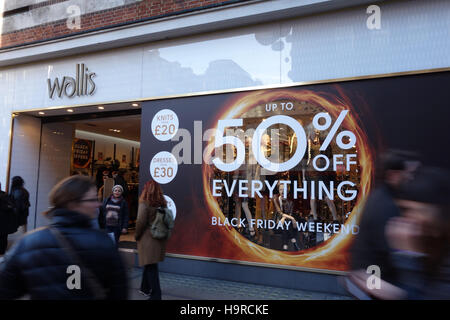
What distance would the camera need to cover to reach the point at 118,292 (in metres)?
2.08

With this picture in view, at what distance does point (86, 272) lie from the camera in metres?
2.03

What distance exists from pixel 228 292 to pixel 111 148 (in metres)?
9.56

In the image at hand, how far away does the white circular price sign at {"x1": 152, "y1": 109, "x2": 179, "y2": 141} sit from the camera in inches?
297

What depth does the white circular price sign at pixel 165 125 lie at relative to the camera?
7.55 meters

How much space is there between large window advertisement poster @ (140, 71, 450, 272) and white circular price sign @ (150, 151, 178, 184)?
0.07 feet

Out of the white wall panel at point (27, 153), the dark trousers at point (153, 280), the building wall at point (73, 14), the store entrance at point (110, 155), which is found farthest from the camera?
the store entrance at point (110, 155)

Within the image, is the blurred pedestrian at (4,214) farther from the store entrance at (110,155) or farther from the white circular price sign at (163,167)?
the white circular price sign at (163,167)

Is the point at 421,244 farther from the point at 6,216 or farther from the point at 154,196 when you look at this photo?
the point at 6,216

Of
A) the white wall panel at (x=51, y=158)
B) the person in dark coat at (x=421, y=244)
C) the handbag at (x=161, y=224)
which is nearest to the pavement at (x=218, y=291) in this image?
the handbag at (x=161, y=224)

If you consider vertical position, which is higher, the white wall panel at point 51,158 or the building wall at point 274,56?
the building wall at point 274,56

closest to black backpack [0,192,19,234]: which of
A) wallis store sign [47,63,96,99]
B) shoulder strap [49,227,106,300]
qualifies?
wallis store sign [47,63,96,99]

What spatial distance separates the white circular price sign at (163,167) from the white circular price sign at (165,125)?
38 centimetres

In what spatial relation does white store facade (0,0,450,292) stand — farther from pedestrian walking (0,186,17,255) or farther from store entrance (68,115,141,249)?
pedestrian walking (0,186,17,255)

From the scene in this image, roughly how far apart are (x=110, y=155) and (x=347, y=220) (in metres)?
10.5
